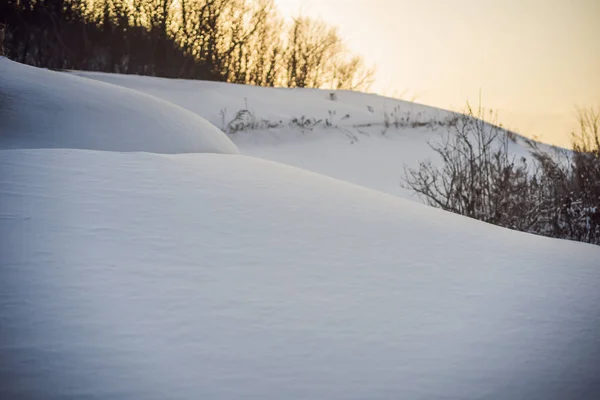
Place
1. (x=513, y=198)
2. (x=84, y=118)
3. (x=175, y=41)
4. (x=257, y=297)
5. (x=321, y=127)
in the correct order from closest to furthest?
(x=257, y=297), (x=84, y=118), (x=513, y=198), (x=321, y=127), (x=175, y=41)

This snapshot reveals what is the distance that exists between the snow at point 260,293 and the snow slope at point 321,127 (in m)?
5.84

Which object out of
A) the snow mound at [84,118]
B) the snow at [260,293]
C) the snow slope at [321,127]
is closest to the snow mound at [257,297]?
the snow at [260,293]

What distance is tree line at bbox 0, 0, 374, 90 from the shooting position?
12594 mm

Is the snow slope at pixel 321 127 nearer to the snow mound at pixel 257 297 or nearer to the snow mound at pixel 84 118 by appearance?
the snow mound at pixel 84 118

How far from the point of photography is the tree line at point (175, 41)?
12594mm

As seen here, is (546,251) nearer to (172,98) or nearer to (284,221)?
(284,221)

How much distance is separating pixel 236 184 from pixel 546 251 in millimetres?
1566

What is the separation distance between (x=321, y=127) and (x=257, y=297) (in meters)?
9.44

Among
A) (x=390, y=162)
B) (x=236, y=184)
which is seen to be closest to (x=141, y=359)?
(x=236, y=184)

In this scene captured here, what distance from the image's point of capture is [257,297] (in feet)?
4.65

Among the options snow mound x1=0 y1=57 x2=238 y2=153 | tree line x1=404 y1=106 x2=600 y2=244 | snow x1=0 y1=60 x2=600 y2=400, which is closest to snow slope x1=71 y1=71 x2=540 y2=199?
tree line x1=404 y1=106 x2=600 y2=244

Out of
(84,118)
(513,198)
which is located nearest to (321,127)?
(513,198)

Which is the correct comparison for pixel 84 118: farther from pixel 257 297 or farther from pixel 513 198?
pixel 513 198

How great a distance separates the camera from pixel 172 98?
32.4 feet
